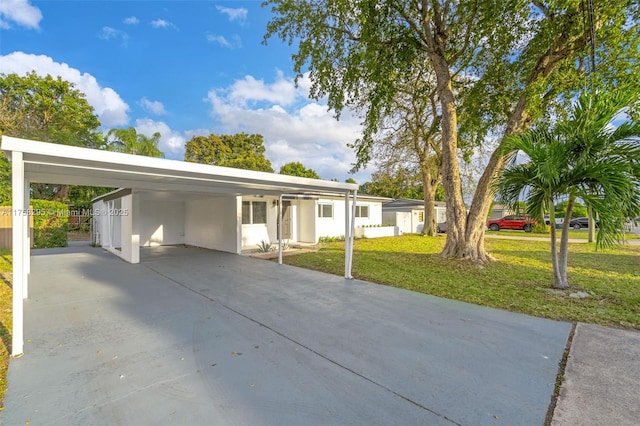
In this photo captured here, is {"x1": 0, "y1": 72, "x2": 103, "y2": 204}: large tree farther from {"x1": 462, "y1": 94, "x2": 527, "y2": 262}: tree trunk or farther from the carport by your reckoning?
{"x1": 462, "y1": 94, "x2": 527, "y2": 262}: tree trunk

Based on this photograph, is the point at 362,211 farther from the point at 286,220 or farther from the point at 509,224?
the point at 509,224

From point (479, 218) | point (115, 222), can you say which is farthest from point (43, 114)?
point (479, 218)

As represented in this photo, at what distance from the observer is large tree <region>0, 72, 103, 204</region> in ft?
51.3

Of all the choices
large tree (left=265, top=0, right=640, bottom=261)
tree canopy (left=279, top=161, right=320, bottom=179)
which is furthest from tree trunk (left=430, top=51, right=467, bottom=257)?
tree canopy (left=279, top=161, right=320, bottom=179)

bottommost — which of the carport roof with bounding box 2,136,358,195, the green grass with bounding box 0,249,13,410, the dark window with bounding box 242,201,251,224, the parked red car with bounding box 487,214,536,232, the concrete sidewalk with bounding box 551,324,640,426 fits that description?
the concrete sidewalk with bounding box 551,324,640,426

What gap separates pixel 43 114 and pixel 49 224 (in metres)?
7.94

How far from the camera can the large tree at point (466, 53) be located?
7.66 m

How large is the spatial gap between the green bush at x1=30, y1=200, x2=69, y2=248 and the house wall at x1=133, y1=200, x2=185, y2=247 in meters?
4.05

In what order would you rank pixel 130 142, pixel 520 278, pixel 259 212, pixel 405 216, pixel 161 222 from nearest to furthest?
pixel 520 278 < pixel 259 212 < pixel 161 222 < pixel 130 142 < pixel 405 216

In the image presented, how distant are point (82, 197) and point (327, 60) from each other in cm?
2127

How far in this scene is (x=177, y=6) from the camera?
9023 millimetres

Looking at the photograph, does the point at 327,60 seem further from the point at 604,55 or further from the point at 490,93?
the point at 604,55

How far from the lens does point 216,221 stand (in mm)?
12797

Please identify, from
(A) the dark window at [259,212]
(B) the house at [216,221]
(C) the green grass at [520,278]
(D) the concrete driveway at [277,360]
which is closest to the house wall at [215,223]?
(B) the house at [216,221]
